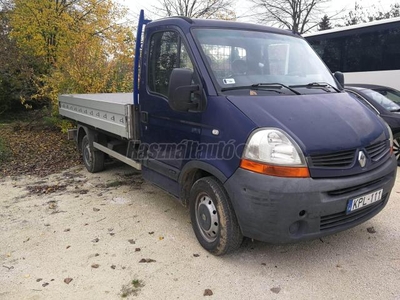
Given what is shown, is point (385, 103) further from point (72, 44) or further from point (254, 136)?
point (72, 44)

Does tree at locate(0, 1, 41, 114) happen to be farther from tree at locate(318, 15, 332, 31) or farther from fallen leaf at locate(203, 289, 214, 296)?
tree at locate(318, 15, 332, 31)

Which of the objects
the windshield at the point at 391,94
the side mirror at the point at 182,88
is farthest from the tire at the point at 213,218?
the windshield at the point at 391,94

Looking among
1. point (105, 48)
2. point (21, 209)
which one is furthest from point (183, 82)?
point (105, 48)

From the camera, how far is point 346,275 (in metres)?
2.84

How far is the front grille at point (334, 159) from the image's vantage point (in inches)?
102

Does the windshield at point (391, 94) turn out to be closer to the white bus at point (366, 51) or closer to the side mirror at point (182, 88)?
the white bus at point (366, 51)

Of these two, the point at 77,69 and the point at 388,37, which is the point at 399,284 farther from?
the point at 388,37

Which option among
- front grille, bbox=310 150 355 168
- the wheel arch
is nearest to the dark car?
front grille, bbox=310 150 355 168

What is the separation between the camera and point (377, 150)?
301 cm

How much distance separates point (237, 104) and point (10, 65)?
9.89 meters

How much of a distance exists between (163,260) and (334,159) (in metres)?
1.80

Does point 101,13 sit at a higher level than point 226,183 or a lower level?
higher

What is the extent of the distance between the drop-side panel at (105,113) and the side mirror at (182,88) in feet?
4.23

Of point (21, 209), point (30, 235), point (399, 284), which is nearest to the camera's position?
point (399, 284)
